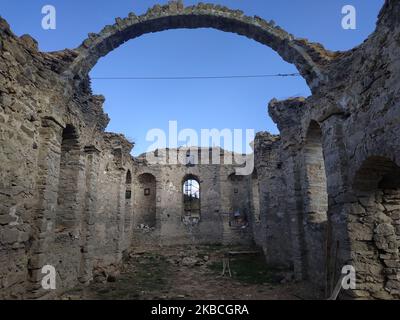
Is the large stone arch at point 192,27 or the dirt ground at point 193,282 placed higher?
the large stone arch at point 192,27

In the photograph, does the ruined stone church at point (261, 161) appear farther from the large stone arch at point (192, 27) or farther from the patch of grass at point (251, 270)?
the patch of grass at point (251, 270)

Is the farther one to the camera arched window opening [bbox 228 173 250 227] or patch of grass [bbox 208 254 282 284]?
arched window opening [bbox 228 173 250 227]

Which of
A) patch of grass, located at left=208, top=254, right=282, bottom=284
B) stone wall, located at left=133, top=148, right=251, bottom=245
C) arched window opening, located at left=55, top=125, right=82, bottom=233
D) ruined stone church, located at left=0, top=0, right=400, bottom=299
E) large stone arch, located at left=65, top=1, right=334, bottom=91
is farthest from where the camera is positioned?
stone wall, located at left=133, top=148, right=251, bottom=245

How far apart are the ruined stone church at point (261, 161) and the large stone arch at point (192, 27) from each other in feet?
0.09

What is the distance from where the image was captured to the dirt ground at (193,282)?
24.2ft

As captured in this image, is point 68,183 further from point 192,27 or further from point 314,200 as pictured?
point 314,200

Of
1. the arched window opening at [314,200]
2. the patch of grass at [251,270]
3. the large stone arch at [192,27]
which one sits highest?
the large stone arch at [192,27]

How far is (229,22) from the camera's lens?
766 centimetres

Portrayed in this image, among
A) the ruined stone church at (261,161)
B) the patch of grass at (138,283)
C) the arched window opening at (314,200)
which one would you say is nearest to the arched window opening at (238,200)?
the ruined stone church at (261,161)

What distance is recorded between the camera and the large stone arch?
7133 mm

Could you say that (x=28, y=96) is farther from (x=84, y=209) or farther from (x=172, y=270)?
(x=172, y=270)

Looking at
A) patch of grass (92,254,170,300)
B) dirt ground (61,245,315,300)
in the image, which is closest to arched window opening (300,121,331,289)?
dirt ground (61,245,315,300)

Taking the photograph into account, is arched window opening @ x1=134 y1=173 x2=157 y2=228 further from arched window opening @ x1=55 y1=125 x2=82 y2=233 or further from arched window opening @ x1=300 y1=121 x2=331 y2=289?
arched window opening @ x1=300 y1=121 x2=331 y2=289

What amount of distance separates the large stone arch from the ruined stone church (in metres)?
0.03
